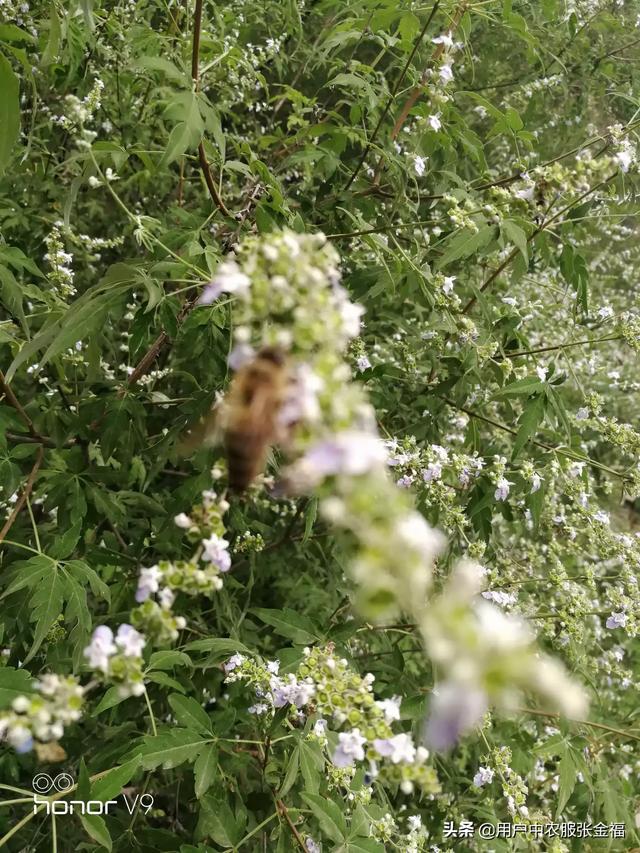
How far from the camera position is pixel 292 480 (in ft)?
2.76

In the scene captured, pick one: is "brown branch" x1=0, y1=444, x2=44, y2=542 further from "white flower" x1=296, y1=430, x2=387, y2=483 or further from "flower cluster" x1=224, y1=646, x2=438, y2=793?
"white flower" x1=296, y1=430, x2=387, y2=483

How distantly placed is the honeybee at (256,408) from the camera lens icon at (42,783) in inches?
79.6

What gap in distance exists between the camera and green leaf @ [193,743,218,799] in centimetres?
212

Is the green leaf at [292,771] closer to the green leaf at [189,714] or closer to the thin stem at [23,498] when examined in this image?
the green leaf at [189,714]

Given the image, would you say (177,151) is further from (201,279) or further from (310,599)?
(310,599)

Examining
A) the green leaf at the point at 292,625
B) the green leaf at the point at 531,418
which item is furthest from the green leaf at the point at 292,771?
the green leaf at the point at 531,418

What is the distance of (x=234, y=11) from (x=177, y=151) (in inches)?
121

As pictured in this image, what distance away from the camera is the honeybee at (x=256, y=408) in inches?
37.0

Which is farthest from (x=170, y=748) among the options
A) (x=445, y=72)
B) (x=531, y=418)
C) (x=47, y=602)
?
(x=445, y=72)

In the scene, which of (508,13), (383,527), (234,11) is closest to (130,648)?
(383,527)

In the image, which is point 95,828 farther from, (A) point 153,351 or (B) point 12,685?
(A) point 153,351

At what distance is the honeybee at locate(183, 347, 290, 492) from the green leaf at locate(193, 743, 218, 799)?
60.7 inches

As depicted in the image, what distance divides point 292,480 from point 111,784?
1.47m

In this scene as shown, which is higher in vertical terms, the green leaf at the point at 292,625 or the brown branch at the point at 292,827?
the green leaf at the point at 292,625
